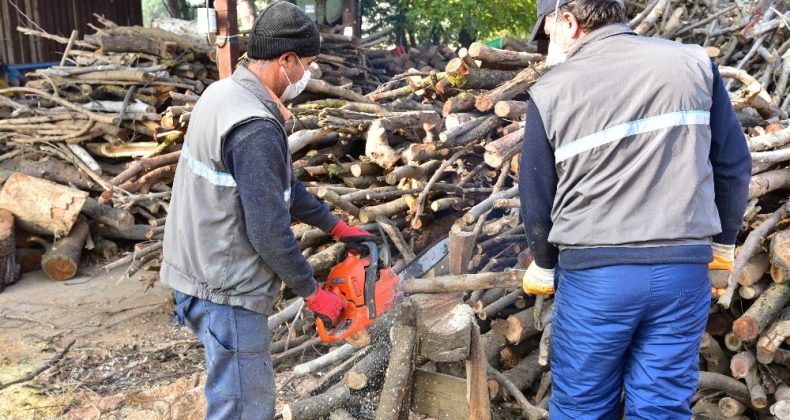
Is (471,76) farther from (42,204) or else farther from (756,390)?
(42,204)

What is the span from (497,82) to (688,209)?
3.72 meters

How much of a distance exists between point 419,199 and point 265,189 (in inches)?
94.6

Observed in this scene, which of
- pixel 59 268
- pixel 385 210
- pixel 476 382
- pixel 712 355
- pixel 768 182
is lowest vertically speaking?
pixel 59 268

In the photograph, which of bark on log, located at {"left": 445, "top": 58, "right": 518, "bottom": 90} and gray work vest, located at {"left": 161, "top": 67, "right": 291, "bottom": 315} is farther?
bark on log, located at {"left": 445, "top": 58, "right": 518, "bottom": 90}

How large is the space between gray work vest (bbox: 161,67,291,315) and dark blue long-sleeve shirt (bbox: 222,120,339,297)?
4 centimetres

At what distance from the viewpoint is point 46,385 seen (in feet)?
16.0

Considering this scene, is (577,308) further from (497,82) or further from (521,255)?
(497,82)

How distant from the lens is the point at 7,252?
701 cm

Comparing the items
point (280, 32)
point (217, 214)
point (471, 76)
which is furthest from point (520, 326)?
point (471, 76)

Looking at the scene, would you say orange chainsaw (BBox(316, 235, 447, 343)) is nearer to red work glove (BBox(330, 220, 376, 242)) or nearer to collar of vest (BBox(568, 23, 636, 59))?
red work glove (BBox(330, 220, 376, 242))

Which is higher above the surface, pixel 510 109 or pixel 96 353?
pixel 510 109

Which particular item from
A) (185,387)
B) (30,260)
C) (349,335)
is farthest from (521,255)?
(30,260)

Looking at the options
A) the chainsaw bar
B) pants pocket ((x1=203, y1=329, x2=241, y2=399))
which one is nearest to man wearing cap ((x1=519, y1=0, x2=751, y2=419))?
pants pocket ((x1=203, y1=329, x2=241, y2=399))

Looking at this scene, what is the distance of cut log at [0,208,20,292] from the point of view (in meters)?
6.98
